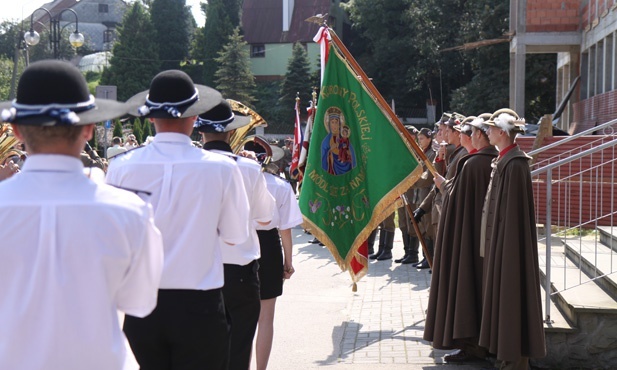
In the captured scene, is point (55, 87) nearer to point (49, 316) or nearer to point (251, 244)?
point (49, 316)

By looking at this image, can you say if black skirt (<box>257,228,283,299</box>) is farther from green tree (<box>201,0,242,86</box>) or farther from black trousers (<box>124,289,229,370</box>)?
green tree (<box>201,0,242,86</box>)

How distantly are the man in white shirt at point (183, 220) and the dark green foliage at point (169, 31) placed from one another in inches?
2867

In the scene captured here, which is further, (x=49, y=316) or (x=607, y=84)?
(x=607, y=84)

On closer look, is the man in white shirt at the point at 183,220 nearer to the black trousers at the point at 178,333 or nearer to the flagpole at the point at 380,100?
the black trousers at the point at 178,333

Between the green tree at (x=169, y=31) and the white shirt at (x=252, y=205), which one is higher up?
the green tree at (x=169, y=31)

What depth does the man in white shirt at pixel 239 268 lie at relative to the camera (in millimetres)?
5254

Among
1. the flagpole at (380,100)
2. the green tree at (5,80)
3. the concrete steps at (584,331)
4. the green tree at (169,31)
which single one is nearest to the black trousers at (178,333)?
the concrete steps at (584,331)

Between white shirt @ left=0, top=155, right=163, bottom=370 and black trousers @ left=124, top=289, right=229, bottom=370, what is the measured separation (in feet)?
3.61

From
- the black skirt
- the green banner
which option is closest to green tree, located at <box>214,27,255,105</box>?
the green banner

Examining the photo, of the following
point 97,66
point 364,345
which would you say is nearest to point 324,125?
point 364,345

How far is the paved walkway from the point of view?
24.4ft

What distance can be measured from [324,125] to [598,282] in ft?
9.84

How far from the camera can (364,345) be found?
799 centimetres

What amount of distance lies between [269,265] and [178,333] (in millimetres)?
2491
